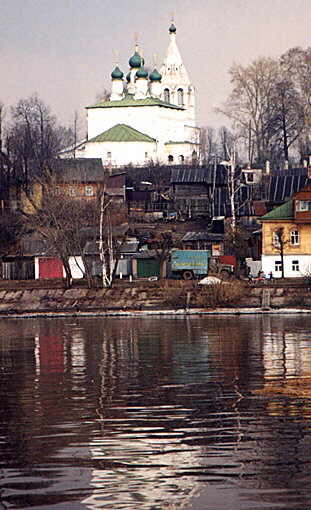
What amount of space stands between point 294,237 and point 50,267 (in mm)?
10998

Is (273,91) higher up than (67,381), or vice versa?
(273,91)

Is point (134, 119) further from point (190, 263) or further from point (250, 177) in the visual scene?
point (190, 263)

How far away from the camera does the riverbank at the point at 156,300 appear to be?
44.8 metres

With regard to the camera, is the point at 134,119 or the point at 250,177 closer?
the point at 250,177

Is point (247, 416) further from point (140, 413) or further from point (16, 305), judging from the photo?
point (16, 305)

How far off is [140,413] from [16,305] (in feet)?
103

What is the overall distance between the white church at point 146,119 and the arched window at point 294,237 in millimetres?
35907

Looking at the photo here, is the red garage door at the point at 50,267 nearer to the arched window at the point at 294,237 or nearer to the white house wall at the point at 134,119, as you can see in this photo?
the arched window at the point at 294,237

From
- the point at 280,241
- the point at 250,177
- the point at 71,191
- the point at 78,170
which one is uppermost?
the point at 78,170

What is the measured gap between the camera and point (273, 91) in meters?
81.9

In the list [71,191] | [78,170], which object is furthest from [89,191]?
[71,191]

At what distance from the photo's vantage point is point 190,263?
5131 centimetres

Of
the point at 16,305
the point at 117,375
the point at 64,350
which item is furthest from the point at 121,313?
the point at 117,375

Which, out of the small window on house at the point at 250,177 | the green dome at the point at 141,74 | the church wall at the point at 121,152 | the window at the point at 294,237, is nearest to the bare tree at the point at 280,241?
the window at the point at 294,237
